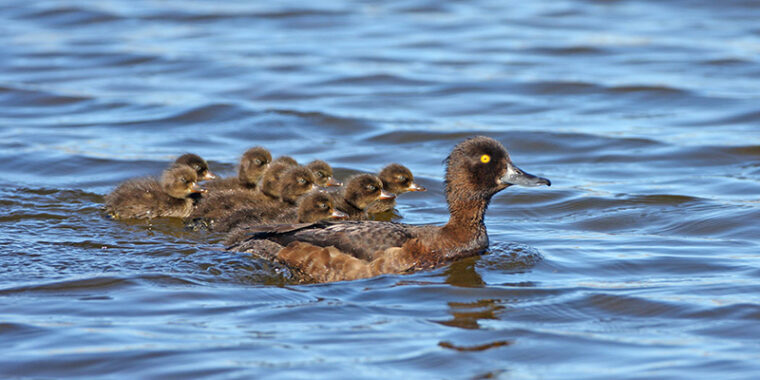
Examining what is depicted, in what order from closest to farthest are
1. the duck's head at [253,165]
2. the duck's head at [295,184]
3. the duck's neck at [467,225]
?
the duck's neck at [467,225]
the duck's head at [295,184]
the duck's head at [253,165]

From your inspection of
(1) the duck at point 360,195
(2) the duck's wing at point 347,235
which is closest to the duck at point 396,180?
(1) the duck at point 360,195

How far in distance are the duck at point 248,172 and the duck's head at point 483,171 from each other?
9.07 feet

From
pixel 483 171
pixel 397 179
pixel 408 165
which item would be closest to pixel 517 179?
pixel 483 171

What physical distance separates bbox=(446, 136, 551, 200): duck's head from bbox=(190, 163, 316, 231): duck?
2.05 meters

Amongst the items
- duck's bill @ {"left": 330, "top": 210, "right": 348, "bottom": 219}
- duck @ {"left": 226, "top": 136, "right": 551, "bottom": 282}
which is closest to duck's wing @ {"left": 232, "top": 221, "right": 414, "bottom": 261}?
duck @ {"left": 226, "top": 136, "right": 551, "bottom": 282}

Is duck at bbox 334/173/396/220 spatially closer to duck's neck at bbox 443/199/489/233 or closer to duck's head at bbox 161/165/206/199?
duck's head at bbox 161/165/206/199

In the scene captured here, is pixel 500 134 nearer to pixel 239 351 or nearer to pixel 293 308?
pixel 293 308

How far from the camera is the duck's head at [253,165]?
34.9 feet

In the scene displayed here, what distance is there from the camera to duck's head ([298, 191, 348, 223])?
925cm

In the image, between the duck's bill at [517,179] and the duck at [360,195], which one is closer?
the duck's bill at [517,179]

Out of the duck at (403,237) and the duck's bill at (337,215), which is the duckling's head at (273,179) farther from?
the duck at (403,237)

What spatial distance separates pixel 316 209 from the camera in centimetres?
925

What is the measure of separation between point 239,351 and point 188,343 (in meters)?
Answer: 0.35

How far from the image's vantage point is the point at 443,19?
2114cm
